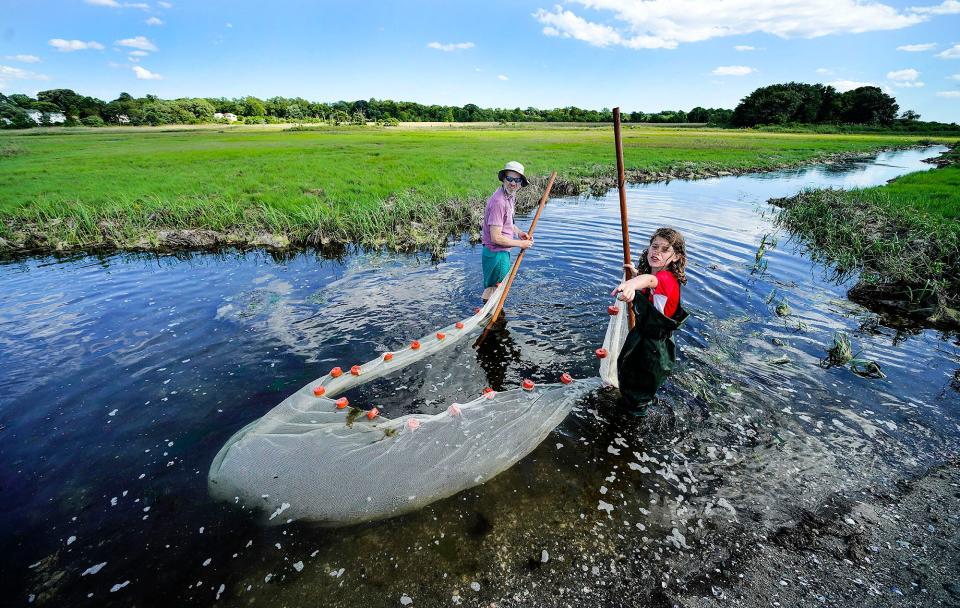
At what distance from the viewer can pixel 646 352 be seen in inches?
152

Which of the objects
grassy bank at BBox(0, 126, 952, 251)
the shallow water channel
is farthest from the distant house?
the shallow water channel

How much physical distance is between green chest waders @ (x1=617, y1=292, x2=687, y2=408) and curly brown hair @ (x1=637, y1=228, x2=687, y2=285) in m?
0.36

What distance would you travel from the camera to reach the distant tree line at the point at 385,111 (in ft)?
282

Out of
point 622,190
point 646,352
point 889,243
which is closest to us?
point 646,352

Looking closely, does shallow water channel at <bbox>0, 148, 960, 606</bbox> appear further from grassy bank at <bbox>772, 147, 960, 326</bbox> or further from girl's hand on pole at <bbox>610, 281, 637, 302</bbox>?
girl's hand on pole at <bbox>610, 281, 637, 302</bbox>

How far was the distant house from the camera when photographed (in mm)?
81188

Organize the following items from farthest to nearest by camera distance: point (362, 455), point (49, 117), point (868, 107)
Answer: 1. point (868, 107)
2. point (49, 117)
3. point (362, 455)

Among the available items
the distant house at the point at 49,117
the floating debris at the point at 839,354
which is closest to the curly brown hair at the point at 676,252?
the floating debris at the point at 839,354

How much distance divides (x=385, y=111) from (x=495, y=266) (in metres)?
121

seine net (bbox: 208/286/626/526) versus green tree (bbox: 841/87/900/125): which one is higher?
green tree (bbox: 841/87/900/125)

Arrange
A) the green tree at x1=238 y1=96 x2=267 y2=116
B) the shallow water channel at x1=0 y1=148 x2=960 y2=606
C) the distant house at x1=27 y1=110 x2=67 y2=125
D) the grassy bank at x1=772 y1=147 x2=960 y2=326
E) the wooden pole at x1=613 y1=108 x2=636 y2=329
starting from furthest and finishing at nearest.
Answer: the green tree at x1=238 y1=96 x2=267 y2=116 < the distant house at x1=27 y1=110 x2=67 y2=125 < the grassy bank at x1=772 y1=147 x2=960 y2=326 < the wooden pole at x1=613 y1=108 x2=636 y2=329 < the shallow water channel at x1=0 y1=148 x2=960 y2=606

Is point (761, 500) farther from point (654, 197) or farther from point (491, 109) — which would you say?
point (491, 109)

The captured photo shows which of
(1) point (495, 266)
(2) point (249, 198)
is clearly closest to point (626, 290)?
(1) point (495, 266)

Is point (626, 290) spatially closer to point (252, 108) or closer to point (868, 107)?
point (868, 107)
